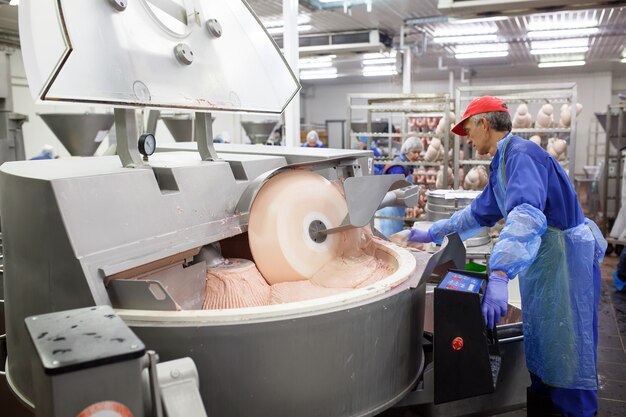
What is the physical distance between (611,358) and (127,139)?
395cm

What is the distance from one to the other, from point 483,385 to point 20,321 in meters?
1.34

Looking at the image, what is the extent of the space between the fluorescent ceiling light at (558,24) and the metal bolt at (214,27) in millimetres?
7144

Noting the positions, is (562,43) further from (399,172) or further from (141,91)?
(141,91)

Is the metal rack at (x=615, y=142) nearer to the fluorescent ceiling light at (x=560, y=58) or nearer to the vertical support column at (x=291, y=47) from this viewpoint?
the fluorescent ceiling light at (x=560, y=58)

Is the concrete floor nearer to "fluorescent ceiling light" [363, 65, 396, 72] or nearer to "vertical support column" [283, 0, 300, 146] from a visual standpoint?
"vertical support column" [283, 0, 300, 146]

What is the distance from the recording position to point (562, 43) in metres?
9.66

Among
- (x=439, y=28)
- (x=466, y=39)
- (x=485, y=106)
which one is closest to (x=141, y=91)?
(x=485, y=106)

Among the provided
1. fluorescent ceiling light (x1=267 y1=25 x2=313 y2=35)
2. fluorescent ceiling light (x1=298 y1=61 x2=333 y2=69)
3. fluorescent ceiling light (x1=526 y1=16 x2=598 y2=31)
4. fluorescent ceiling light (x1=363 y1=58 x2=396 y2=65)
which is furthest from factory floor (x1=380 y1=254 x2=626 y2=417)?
fluorescent ceiling light (x1=298 y1=61 x2=333 y2=69)

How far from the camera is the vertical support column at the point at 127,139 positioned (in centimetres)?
147

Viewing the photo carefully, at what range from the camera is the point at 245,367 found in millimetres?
1280

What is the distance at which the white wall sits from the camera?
14.7 meters

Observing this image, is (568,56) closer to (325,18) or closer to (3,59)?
(325,18)

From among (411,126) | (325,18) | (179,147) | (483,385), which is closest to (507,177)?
(483,385)

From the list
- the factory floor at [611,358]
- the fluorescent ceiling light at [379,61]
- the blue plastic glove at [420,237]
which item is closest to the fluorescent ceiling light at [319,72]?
the fluorescent ceiling light at [379,61]
